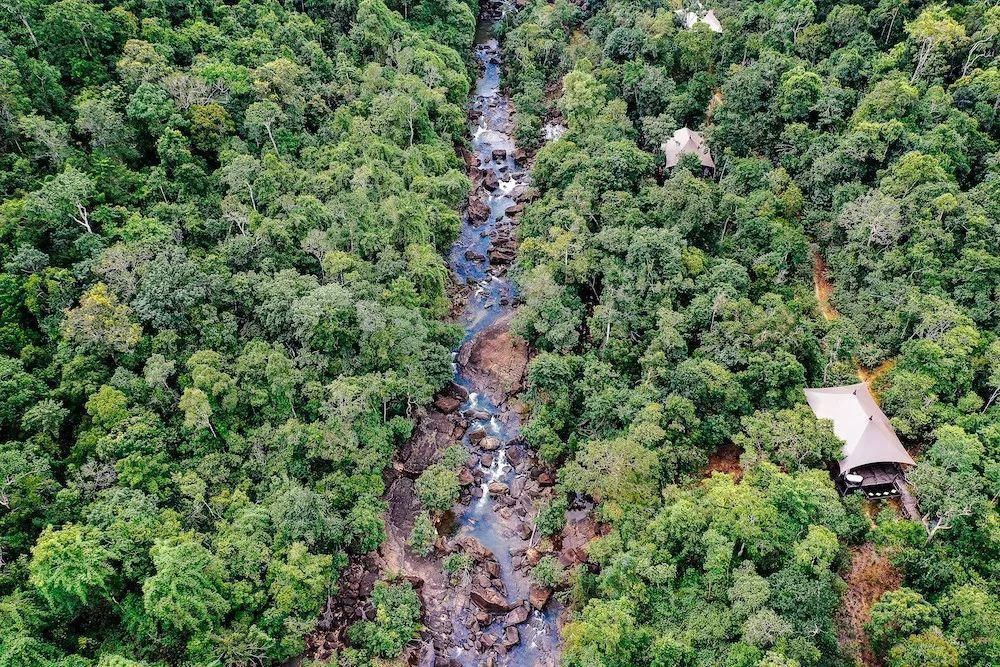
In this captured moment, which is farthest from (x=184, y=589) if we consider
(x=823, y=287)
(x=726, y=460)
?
(x=823, y=287)

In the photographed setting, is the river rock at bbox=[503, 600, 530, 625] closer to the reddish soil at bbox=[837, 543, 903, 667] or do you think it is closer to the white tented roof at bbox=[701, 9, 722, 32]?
the reddish soil at bbox=[837, 543, 903, 667]

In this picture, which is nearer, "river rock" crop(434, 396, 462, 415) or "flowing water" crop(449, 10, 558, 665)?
"flowing water" crop(449, 10, 558, 665)

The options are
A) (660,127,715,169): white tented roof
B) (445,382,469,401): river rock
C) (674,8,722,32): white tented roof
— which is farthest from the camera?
(674,8,722,32): white tented roof

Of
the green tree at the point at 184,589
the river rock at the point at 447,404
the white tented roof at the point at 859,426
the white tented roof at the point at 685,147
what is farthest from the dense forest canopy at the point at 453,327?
the river rock at the point at 447,404

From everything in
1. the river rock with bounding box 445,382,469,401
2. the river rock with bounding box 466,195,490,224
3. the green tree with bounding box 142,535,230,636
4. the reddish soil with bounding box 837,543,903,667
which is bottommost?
the river rock with bounding box 445,382,469,401

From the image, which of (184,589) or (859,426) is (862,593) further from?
(184,589)

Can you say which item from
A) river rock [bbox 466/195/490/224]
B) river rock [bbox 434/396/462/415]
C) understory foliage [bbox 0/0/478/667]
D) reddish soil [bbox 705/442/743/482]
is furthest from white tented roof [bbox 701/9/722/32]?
river rock [bbox 434/396/462/415]
